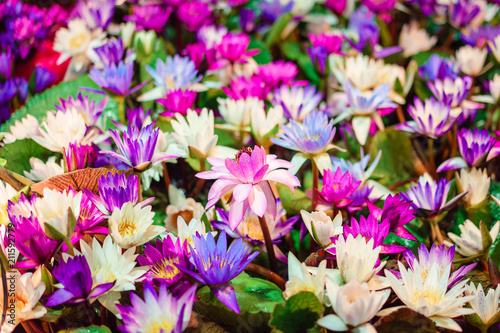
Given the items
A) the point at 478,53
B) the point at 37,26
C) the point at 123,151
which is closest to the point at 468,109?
the point at 478,53

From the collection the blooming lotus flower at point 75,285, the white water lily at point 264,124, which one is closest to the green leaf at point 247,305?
the blooming lotus flower at point 75,285

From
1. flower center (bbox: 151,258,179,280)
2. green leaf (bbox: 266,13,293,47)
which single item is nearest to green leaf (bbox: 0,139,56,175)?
flower center (bbox: 151,258,179,280)

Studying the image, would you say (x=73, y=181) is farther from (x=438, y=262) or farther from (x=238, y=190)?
(x=438, y=262)

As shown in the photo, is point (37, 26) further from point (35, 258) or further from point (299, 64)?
point (35, 258)

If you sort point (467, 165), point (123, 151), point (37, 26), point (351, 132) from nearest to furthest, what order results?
1. point (123, 151)
2. point (467, 165)
3. point (351, 132)
4. point (37, 26)

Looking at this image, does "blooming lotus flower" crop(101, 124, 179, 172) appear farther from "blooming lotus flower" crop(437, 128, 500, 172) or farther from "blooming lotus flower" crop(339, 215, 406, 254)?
"blooming lotus flower" crop(437, 128, 500, 172)
